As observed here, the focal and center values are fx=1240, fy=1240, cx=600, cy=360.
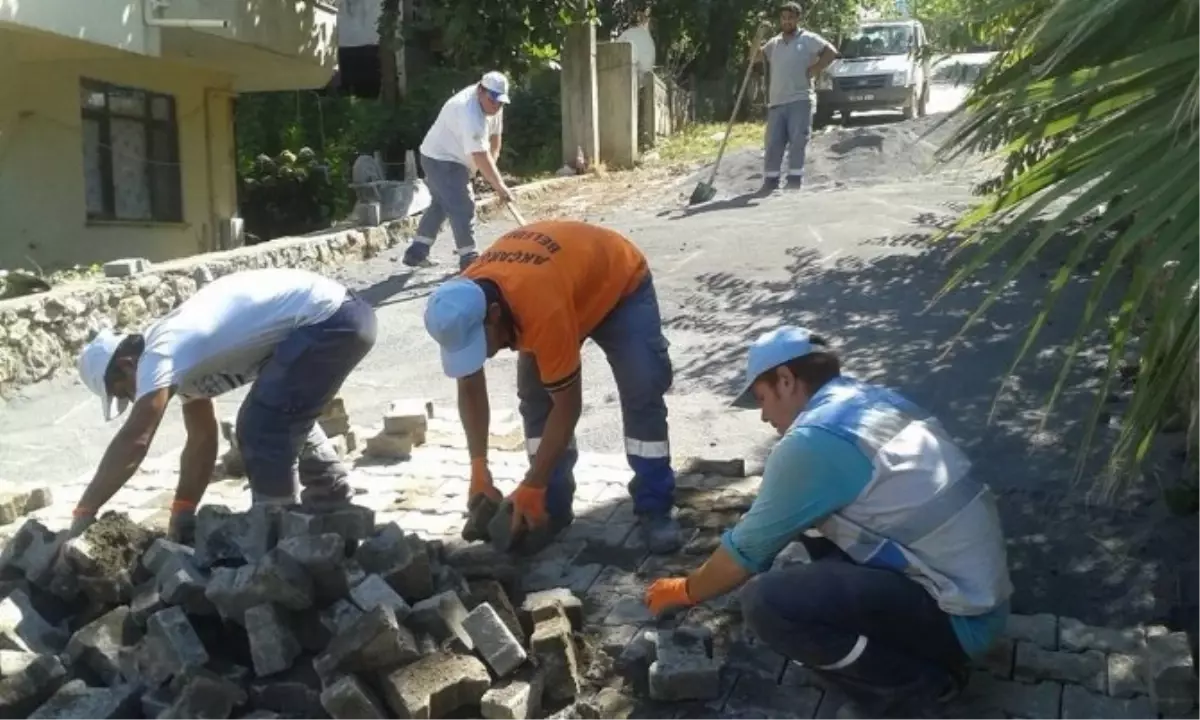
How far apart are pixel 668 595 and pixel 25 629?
6.45ft

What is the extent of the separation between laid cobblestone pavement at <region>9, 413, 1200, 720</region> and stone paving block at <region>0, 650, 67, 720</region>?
1.26 metres

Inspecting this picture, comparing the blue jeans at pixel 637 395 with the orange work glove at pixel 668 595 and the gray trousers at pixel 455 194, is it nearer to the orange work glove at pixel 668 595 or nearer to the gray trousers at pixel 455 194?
the orange work glove at pixel 668 595

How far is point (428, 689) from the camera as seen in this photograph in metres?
Answer: 3.31

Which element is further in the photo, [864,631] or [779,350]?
[779,350]

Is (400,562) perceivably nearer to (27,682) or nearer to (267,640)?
(267,640)

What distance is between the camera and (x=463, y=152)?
944 centimetres

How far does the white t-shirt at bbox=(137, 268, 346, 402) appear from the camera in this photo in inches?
157

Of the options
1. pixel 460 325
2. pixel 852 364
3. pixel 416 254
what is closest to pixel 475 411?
pixel 460 325

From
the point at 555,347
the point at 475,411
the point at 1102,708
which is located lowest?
the point at 1102,708

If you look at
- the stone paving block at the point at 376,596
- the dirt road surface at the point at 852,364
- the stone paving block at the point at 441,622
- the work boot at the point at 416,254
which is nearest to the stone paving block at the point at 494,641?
the stone paving block at the point at 441,622

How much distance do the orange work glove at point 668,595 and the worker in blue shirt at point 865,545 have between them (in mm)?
76

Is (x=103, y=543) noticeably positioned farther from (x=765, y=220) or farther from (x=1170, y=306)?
(x=765, y=220)

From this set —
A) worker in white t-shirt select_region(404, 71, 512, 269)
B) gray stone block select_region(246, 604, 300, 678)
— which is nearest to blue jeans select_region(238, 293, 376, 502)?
gray stone block select_region(246, 604, 300, 678)

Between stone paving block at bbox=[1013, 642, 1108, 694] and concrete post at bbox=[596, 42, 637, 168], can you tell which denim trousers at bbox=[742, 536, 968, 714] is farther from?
concrete post at bbox=[596, 42, 637, 168]
